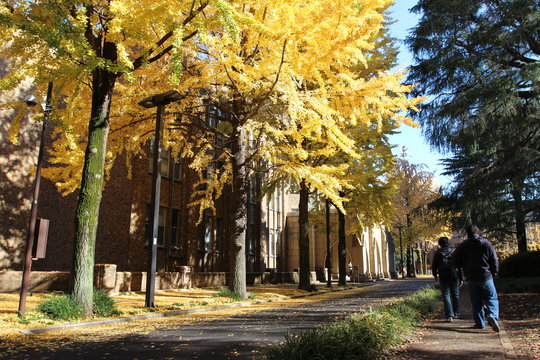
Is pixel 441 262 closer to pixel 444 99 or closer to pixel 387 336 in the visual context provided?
pixel 387 336

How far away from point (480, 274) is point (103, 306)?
25.3ft

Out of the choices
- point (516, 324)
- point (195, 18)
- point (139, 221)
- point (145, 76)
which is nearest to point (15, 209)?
point (139, 221)

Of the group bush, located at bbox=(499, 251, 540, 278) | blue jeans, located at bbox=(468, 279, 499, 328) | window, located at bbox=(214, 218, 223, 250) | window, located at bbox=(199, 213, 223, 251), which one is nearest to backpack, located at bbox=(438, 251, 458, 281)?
blue jeans, located at bbox=(468, 279, 499, 328)

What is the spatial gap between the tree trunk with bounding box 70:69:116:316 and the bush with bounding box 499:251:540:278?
1696cm

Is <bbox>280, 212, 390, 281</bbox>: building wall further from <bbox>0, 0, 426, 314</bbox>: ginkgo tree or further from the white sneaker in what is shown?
the white sneaker

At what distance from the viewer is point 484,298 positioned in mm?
7168

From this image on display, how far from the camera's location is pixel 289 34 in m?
9.45

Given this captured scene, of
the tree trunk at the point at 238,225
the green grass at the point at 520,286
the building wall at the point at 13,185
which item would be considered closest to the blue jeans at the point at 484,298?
the tree trunk at the point at 238,225

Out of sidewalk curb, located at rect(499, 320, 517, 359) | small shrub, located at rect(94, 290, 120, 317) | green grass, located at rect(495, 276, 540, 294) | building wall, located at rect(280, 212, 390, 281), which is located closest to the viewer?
sidewalk curb, located at rect(499, 320, 517, 359)

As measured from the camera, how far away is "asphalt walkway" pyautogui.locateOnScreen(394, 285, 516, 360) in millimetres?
4984

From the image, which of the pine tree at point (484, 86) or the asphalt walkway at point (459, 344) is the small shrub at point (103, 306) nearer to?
the asphalt walkway at point (459, 344)

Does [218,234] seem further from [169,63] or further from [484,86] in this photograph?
[484,86]

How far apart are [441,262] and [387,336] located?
3.89m

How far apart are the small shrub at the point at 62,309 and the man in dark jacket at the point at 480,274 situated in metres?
7.44
